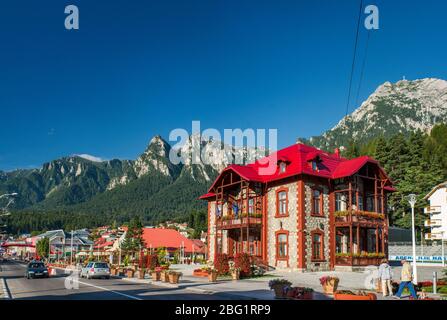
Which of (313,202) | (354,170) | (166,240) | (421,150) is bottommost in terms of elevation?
(166,240)

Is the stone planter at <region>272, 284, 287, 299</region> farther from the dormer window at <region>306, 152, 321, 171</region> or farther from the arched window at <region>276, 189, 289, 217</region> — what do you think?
the dormer window at <region>306, 152, 321, 171</region>

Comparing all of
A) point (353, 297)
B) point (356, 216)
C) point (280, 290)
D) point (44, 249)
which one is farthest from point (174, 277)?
point (44, 249)

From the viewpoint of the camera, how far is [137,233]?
7438 cm

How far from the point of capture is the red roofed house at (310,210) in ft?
127

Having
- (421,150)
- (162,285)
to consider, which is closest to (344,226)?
(162,285)

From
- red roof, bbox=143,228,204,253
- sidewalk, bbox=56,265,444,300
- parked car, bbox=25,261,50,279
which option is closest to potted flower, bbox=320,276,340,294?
sidewalk, bbox=56,265,444,300

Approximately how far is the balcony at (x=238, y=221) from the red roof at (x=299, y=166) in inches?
137

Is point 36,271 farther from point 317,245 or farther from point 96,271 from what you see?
point 317,245

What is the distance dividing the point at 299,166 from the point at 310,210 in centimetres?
385

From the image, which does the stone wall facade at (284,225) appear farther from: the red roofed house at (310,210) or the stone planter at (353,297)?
the stone planter at (353,297)

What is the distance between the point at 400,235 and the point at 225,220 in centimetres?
2803

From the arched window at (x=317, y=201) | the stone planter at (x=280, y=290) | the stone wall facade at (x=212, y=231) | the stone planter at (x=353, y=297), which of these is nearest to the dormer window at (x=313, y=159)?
the arched window at (x=317, y=201)

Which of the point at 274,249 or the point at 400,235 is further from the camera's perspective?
the point at 400,235
